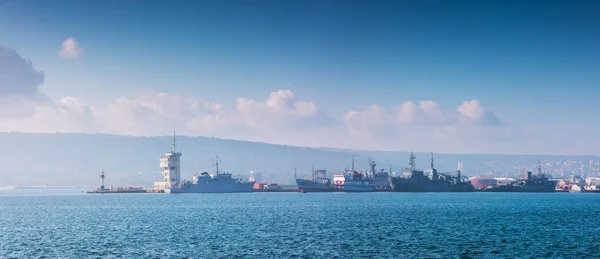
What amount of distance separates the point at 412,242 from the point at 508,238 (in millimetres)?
12413

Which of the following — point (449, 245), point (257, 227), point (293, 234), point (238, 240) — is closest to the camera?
point (449, 245)

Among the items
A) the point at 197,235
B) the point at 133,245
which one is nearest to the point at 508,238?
the point at 197,235

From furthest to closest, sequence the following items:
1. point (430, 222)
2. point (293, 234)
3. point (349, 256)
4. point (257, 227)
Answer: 1. point (430, 222)
2. point (257, 227)
3. point (293, 234)
4. point (349, 256)

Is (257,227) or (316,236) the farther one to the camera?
(257,227)

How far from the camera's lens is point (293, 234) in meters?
73.0

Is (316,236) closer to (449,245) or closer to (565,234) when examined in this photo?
(449,245)

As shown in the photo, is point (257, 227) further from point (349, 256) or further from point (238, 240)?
point (349, 256)

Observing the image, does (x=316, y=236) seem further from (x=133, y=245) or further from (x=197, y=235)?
(x=133, y=245)

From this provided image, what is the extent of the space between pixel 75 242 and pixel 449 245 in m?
36.6

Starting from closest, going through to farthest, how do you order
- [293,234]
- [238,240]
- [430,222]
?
[238,240] < [293,234] < [430,222]

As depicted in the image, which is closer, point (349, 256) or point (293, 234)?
point (349, 256)

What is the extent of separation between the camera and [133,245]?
63844 millimetres

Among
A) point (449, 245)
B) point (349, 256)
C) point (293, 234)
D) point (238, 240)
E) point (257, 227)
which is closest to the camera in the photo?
point (349, 256)

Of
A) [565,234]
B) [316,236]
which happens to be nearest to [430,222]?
[565,234]
